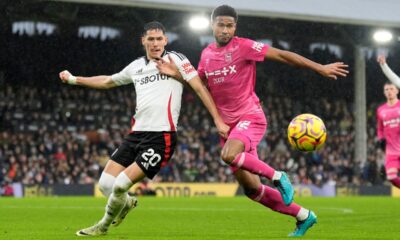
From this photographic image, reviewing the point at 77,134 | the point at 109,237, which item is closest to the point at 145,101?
the point at 109,237

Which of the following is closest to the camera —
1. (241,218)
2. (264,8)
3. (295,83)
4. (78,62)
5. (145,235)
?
(145,235)

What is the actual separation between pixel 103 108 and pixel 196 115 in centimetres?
401

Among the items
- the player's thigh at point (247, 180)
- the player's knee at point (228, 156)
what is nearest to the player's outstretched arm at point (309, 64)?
A: the player's knee at point (228, 156)

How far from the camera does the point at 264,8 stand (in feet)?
93.1

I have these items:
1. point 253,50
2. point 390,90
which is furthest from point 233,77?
point 390,90

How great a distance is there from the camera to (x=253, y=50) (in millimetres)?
8445

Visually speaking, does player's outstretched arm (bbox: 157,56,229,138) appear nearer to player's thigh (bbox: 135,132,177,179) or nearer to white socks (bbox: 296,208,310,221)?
player's thigh (bbox: 135,132,177,179)

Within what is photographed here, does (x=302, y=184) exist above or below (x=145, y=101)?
below

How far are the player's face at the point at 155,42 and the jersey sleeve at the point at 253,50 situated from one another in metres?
0.83

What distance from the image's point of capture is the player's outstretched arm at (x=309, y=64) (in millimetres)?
7832

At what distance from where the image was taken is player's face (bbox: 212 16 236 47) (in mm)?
8375

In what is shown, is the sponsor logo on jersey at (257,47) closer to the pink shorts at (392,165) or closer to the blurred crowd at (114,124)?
the pink shorts at (392,165)

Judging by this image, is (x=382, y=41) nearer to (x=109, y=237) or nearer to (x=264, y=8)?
(x=264, y=8)

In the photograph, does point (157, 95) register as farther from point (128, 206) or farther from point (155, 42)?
point (128, 206)
